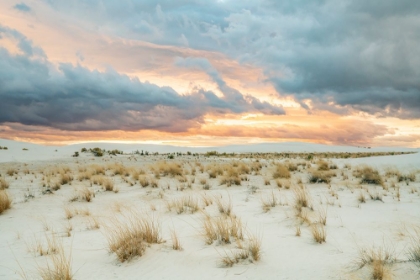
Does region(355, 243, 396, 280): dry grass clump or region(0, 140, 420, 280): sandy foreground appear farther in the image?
region(0, 140, 420, 280): sandy foreground

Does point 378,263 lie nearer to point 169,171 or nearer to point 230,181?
point 230,181

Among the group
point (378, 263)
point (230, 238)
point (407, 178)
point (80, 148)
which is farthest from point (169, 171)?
point (80, 148)

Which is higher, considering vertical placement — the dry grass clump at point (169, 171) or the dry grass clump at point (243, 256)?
the dry grass clump at point (169, 171)

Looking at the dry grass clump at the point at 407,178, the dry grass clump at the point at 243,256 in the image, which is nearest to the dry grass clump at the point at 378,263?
the dry grass clump at the point at 243,256

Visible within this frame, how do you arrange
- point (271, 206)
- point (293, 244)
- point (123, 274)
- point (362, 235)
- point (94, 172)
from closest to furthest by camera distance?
point (123, 274)
point (293, 244)
point (362, 235)
point (271, 206)
point (94, 172)

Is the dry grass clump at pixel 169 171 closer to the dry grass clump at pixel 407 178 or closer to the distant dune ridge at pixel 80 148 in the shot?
the dry grass clump at pixel 407 178

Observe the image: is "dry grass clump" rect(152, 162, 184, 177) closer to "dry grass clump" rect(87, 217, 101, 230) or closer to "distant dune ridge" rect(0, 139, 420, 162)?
"dry grass clump" rect(87, 217, 101, 230)

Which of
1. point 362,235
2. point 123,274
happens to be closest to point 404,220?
point 362,235

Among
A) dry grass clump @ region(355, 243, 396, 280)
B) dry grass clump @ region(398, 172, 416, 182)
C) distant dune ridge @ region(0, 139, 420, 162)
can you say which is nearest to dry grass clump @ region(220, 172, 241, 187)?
dry grass clump @ region(398, 172, 416, 182)

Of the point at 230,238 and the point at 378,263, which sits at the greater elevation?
the point at 378,263

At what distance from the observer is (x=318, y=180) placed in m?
15.0

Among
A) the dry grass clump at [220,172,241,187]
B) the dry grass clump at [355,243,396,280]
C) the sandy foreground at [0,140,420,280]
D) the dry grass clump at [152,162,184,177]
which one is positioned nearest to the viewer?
the dry grass clump at [355,243,396,280]

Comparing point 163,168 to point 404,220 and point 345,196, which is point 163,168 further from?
point 404,220

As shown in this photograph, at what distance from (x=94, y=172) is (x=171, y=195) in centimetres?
877
